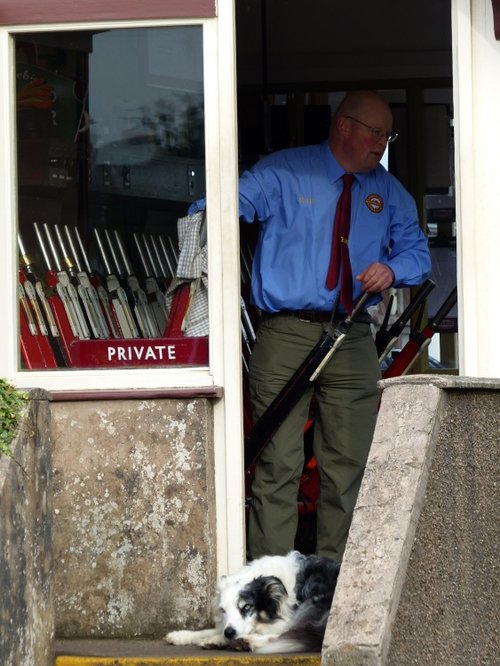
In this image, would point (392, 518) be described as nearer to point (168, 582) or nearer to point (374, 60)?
point (168, 582)

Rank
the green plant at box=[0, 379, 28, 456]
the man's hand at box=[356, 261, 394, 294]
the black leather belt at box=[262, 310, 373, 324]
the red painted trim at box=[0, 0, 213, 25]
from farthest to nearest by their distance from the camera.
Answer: the black leather belt at box=[262, 310, 373, 324] < the man's hand at box=[356, 261, 394, 294] < the red painted trim at box=[0, 0, 213, 25] < the green plant at box=[0, 379, 28, 456]

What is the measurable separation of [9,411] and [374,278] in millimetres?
1986

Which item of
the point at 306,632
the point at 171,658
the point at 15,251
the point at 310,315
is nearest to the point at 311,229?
the point at 310,315

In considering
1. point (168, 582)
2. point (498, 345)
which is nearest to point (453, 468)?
point (498, 345)

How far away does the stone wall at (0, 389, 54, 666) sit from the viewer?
4.63 m

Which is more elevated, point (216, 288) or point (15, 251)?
point (15, 251)

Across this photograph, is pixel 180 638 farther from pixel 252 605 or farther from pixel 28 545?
pixel 28 545

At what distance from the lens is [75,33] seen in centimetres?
573

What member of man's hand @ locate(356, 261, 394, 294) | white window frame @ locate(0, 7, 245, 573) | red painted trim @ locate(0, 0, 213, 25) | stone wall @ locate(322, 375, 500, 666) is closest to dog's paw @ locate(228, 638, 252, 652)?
white window frame @ locate(0, 7, 245, 573)

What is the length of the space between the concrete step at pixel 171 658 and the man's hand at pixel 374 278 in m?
1.77

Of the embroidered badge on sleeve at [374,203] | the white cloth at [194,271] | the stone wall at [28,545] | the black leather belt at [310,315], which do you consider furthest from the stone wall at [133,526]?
the embroidered badge on sleeve at [374,203]

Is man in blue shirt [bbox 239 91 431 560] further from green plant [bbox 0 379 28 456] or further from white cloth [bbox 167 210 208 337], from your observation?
green plant [bbox 0 379 28 456]

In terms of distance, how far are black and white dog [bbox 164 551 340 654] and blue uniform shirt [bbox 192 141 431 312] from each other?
1.37 metres

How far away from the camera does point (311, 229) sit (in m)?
6.32
